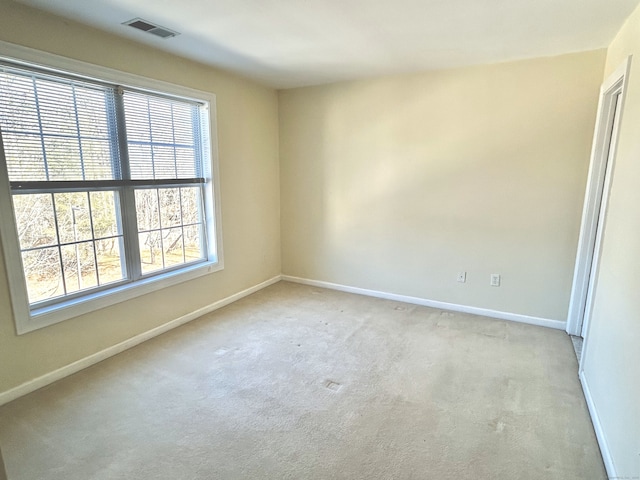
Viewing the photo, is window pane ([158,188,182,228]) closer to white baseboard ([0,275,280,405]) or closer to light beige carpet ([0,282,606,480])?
white baseboard ([0,275,280,405])

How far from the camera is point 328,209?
445 centimetres

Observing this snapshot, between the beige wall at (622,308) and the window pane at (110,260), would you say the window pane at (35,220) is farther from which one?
the beige wall at (622,308)

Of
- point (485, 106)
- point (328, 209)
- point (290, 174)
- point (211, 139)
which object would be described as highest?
point (485, 106)

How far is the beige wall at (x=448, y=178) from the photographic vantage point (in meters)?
3.18

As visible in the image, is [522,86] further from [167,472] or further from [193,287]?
[167,472]

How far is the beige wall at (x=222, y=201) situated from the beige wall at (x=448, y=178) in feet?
1.32

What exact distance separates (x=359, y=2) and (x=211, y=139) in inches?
79.5

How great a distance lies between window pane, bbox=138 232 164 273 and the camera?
3153 millimetres

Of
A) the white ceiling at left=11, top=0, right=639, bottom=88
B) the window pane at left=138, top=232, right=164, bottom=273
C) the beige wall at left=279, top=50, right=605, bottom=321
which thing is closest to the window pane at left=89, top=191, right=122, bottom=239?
the window pane at left=138, top=232, right=164, bottom=273

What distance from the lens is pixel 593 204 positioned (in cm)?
302

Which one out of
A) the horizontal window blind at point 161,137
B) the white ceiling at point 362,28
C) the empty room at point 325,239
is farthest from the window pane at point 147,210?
the white ceiling at point 362,28

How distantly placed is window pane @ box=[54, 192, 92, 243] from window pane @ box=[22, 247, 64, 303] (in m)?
0.14

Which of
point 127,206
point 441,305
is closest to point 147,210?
point 127,206

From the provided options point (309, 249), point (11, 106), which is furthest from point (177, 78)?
point (309, 249)
